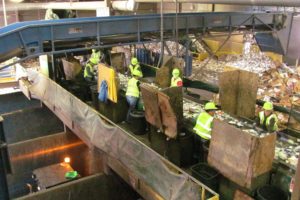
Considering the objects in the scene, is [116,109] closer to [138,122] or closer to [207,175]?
[138,122]

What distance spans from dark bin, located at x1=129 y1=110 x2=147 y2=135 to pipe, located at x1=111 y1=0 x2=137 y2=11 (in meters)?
6.43

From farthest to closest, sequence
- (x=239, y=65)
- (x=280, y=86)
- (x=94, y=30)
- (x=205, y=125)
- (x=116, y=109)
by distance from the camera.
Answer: (x=239, y=65), (x=280, y=86), (x=116, y=109), (x=94, y=30), (x=205, y=125)

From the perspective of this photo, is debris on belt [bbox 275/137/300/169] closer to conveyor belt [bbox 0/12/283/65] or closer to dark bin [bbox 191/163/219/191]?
dark bin [bbox 191/163/219/191]

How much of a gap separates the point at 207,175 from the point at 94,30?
5392 millimetres

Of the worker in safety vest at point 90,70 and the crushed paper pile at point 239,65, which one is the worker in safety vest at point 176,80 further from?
the crushed paper pile at point 239,65

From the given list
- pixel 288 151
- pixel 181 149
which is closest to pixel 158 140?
pixel 181 149

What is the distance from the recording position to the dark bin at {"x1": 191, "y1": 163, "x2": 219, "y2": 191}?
6078 millimetres

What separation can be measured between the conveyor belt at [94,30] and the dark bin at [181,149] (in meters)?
3.99

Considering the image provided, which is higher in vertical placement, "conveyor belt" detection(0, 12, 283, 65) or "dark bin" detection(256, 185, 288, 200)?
"conveyor belt" detection(0, 12, 283, 65)

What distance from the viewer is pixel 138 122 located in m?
8.61

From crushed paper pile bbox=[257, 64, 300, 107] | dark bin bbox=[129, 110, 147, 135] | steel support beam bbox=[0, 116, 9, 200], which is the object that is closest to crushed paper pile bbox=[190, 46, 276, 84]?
crushed paper pile bbox=[257, 64, 300, 107]

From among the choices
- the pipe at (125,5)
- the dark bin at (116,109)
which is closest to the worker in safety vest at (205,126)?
the dark bin at (116,109)

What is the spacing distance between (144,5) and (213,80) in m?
12.4

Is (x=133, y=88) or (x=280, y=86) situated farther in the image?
(x=280, y=86)
